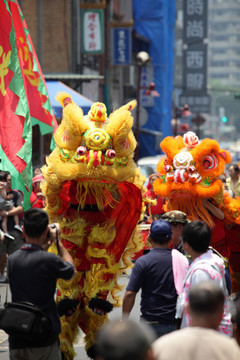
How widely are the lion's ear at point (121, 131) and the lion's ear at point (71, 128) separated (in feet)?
0.77

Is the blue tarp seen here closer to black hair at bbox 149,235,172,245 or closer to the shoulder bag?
black hair at bbox 149,235,172,245

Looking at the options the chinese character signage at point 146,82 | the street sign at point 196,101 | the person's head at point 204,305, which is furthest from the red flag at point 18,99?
the street sign at point 196,101

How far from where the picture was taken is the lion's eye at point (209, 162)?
335 inches

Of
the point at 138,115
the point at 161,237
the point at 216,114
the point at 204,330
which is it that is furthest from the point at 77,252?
the point at 216,114

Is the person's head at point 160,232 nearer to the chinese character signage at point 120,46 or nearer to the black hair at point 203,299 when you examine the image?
the black hair at point 203,299

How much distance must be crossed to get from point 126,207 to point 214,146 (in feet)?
4.47

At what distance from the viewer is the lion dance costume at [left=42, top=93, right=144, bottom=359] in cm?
719

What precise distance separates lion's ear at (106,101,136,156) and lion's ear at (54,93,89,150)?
235mm

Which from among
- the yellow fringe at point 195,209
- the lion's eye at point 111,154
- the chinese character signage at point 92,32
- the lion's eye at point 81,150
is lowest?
the chinese character signage at point 92,32

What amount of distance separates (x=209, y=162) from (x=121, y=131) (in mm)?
1398

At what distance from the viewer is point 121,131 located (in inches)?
294

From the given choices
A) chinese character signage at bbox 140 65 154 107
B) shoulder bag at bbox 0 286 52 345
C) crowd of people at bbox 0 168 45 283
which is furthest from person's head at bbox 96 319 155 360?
chinese character signage at bbox 140 65 154 107

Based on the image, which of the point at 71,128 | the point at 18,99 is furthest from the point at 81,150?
the point at 18,99

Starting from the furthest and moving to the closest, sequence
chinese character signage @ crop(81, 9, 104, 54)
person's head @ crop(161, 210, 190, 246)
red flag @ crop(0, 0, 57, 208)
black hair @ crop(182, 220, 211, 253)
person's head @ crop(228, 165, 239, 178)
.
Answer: chinese character signage @ crop(81, 9, 104, 54), person's head @ crop(228, 165, 239, 178), red flag @ crop(0, 0, 57, 208), person's head @ crop(161, 210, 190, 246), black hair @ crop(182, 220, 211, 253)
